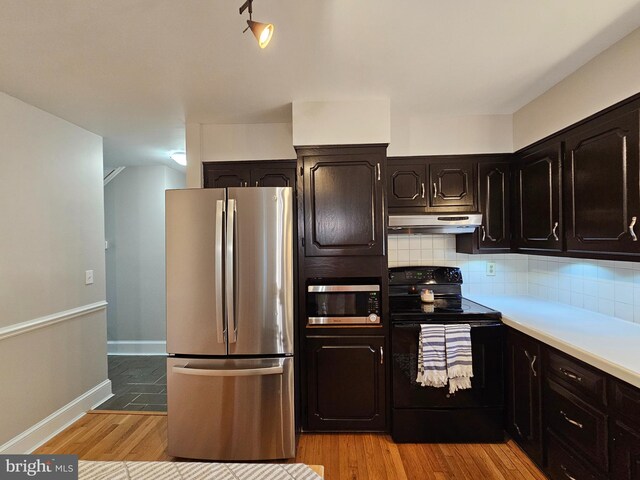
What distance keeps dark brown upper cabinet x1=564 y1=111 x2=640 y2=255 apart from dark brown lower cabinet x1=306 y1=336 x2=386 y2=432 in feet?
4.80

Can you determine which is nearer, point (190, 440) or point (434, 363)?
point (190, 440)

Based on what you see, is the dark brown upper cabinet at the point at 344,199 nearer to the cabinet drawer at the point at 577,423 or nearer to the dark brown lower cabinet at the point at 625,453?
the cabinet drawer at the point at 577,423

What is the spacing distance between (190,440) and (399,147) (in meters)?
2.68

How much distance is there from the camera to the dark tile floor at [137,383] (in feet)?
10.2

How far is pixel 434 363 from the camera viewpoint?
2.33m

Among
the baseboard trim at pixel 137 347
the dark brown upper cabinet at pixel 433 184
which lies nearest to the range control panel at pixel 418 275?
the dark brown upper cabinet at pixel 433 184

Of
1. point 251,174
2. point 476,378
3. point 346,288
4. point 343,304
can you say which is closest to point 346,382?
point 343,304

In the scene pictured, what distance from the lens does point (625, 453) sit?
1.44m

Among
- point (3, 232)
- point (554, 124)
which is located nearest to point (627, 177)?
point (554, 124)

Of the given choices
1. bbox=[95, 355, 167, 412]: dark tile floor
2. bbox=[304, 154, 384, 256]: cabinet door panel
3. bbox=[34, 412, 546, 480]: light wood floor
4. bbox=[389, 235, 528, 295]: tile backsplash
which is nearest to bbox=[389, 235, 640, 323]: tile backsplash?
bbox=[389, 235, 528, 295]: tile backsplash

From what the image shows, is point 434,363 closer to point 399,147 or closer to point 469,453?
point 469,453

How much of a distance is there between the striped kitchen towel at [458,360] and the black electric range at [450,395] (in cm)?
8

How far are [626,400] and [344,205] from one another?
1.83m

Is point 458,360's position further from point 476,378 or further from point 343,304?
point 343,304
